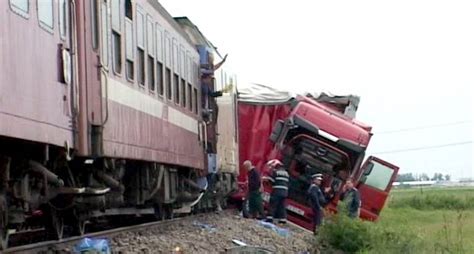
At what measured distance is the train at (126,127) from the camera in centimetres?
855

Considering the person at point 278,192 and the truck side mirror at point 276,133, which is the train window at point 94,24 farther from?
the truck side mirror at point 276,133

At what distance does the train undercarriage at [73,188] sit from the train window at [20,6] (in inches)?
41.4

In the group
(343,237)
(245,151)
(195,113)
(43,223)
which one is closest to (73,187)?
(43,223)

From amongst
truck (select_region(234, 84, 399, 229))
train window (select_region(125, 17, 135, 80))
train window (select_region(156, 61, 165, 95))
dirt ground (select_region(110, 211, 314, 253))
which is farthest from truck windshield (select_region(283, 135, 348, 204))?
train window (select_region(125, 17, 135, 80))

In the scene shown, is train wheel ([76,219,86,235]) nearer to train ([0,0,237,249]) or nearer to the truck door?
train ([0,0,237,249])

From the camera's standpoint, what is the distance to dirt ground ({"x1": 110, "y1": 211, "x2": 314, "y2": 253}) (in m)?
11.9

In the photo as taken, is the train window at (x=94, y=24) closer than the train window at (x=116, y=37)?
Yes

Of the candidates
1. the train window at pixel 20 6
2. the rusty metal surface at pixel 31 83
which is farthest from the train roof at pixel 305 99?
the train window at pixel 20 6

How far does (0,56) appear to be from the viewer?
739cm

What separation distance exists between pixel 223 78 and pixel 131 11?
10.2m

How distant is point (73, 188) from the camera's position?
34.7 ft

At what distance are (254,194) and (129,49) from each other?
9525mm

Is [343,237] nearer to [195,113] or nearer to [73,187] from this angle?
[195,113]

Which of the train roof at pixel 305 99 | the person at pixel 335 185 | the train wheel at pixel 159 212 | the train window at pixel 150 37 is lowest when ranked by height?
the train wheel at pixel 159 212
